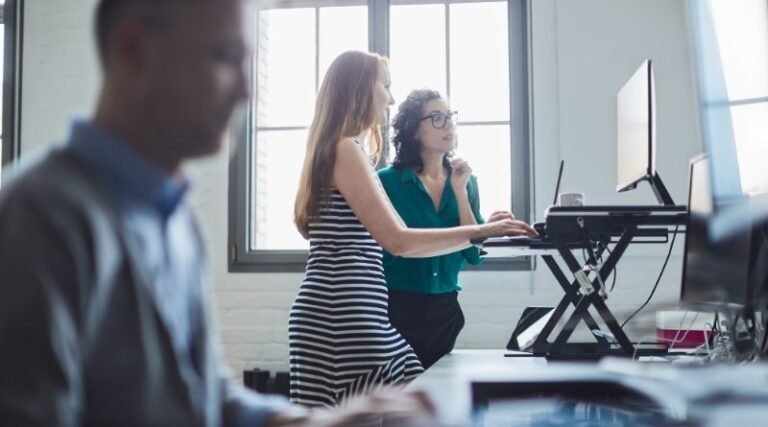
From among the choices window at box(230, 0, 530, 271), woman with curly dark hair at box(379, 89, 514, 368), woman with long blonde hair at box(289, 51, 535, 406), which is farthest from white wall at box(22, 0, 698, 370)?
woman with long blonde hair at box(289, 51, 535, 406)

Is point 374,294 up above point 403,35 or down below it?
below

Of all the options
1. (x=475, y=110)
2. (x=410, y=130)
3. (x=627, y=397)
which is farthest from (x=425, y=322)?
(x=475, y=110)

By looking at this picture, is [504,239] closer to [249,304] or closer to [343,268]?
[343,268]

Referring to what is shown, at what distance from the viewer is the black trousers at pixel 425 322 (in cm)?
213

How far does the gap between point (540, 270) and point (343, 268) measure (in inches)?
80.5

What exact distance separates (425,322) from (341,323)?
1.82ft

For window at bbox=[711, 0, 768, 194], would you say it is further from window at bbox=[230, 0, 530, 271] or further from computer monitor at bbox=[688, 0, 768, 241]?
window at bbox=[230, 0, 530, 271]

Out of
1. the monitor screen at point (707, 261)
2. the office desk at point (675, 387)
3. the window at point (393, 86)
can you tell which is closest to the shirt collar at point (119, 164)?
the office desk at point (675, 387)

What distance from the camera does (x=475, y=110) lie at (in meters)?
3.84

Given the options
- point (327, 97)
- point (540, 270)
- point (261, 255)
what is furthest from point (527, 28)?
point (327, 97)

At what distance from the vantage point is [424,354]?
2137 mm

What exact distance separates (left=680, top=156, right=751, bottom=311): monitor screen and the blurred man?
0.99 meters

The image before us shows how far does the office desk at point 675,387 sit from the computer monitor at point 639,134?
74cm

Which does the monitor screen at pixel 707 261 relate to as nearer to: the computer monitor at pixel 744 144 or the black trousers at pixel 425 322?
the computer monitor at pixel 744 144
